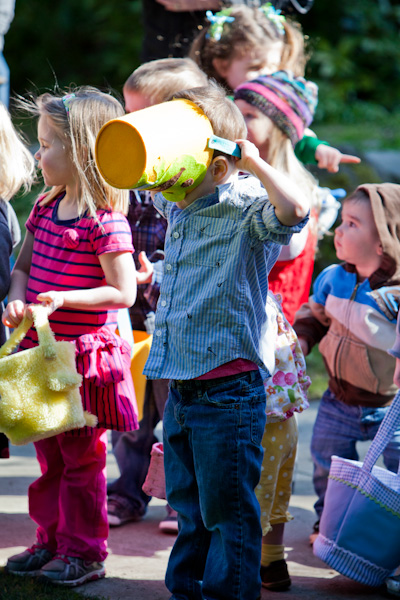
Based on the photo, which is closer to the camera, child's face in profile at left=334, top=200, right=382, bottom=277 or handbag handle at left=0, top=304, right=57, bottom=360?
handbag handle at left=0, top=304, right=57, bottom=360

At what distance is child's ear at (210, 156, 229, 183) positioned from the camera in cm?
230

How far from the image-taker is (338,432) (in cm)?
314

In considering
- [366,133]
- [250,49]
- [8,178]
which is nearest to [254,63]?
[250,49]

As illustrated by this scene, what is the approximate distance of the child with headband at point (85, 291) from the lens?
2.69 m

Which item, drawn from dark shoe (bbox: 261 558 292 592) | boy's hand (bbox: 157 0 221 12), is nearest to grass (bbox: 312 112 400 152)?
boy's hand (bbox: 157 0 221 12)

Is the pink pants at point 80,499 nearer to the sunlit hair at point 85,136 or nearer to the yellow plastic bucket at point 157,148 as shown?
the sunlit hair at point 85,136

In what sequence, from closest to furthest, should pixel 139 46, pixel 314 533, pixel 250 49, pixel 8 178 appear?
1. pixel 8 178
2. pixel 314 533
3. pixel 250 49
4. pixel 139 46

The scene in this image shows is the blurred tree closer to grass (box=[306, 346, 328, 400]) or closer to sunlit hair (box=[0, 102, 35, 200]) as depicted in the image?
grass (box=[306, 346, 328, 400])

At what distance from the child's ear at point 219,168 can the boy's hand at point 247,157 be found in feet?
0.18

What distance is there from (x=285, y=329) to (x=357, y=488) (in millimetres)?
578

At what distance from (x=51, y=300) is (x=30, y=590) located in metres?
0.95

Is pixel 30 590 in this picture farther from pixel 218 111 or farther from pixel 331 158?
pixel 331 158

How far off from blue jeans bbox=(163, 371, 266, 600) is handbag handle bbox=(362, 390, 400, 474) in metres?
0.50

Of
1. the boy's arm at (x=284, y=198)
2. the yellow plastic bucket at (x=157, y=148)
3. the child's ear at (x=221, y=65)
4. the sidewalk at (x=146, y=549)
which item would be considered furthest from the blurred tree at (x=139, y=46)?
the boy's arm at (x=284, y=198)
